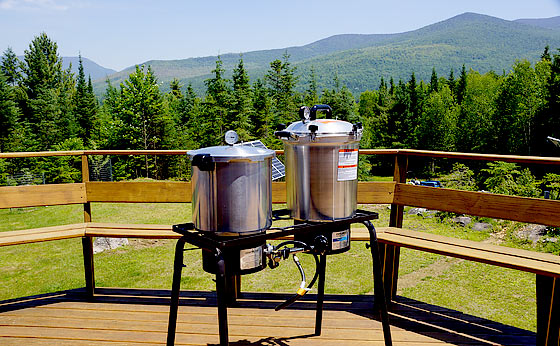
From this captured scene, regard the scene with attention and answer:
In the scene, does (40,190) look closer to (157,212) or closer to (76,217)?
(157,212)

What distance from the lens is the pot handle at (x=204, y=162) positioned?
168 cm

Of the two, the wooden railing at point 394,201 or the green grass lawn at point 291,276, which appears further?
the green grass lawn at point 291,276

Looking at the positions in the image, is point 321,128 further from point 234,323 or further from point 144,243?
point 144,243

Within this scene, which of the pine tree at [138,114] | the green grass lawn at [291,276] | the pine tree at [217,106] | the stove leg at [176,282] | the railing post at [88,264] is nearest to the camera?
the stove leg at [176,282]

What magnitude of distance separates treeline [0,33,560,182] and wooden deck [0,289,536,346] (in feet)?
84.5

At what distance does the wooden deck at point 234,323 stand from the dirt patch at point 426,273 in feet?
8.40

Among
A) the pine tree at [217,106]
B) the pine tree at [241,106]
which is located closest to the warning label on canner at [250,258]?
the pine tree at [241,106]

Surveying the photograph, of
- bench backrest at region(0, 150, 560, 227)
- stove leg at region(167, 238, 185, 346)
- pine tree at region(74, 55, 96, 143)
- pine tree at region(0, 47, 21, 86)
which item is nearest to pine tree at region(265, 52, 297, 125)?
pine tree at region(74, 55, 96, 143)

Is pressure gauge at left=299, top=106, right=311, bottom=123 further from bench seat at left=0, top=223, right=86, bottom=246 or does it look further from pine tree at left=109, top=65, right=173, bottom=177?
pine tree at left=109, top=65, right=173, bottom=177

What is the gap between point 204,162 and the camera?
1.68 meters

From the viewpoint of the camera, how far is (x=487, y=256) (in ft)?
8.72

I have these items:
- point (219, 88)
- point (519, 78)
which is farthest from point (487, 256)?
point (519, 78)

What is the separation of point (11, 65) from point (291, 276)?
1887 inches

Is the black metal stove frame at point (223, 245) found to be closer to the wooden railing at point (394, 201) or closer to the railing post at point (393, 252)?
the wooden railing at point (394, 201)
